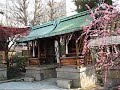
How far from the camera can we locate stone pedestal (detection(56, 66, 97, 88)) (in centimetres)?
1416

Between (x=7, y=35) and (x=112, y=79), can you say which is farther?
(x=7, y=35)

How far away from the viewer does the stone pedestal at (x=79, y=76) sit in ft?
46.4

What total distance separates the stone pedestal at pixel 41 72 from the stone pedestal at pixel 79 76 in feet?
8.19

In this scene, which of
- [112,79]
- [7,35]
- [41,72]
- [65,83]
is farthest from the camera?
[7,35]

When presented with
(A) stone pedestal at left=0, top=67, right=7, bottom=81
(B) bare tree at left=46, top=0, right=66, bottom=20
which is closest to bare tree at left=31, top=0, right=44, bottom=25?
(B) bare tree at left=46, top=0, right=66, bottom=20

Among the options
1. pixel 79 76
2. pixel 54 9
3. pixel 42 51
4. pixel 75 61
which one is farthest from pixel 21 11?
pixel 79 76

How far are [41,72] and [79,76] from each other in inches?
169

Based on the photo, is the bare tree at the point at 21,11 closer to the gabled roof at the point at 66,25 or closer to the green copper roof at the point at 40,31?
the green copper roof at the point at 40,31

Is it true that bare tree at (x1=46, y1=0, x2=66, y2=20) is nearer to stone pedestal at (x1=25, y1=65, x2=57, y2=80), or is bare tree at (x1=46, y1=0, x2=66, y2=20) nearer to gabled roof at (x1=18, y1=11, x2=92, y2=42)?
gabled roof at (x1=18, y1=11, x2=92, y2=42)

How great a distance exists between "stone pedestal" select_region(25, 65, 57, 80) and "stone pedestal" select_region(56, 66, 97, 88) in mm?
2498

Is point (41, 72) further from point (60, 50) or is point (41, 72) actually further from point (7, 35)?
point (7, 35)

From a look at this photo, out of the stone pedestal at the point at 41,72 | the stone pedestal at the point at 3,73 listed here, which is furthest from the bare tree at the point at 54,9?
the stone pedestal at the point at 3,73

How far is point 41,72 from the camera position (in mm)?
17594

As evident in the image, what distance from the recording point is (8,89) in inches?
563
